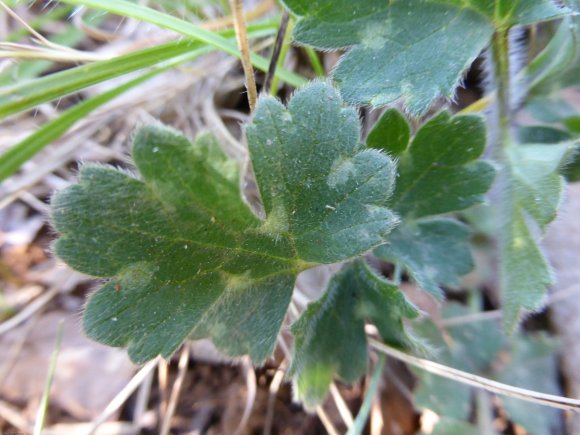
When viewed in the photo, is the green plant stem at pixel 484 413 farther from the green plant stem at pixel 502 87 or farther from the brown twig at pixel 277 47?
the brown twig at pixel 277 47

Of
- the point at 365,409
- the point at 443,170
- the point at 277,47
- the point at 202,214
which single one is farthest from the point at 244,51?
the point at 365,409

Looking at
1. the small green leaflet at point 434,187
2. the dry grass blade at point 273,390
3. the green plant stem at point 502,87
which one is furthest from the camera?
the dry grass blade at point 273,390

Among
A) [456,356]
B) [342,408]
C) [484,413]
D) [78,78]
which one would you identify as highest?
[78,78]

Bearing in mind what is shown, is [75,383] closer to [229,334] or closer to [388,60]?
[229,334]

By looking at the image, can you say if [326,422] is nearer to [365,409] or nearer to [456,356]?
[365,409]

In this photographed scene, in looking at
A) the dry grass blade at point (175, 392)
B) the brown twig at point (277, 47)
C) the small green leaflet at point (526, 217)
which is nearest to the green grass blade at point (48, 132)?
the brown twig at point (277, 47)

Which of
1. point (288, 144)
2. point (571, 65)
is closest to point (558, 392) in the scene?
point (571, 65)
